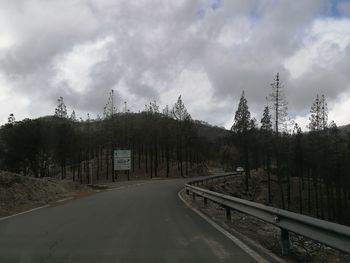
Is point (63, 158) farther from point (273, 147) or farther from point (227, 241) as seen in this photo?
point (227, 241)

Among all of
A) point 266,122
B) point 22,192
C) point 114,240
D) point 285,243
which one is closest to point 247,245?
point 285,243

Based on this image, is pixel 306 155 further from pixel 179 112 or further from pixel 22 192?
pixel 22 192

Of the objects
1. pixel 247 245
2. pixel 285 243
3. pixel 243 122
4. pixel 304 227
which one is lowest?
pixel 247 245

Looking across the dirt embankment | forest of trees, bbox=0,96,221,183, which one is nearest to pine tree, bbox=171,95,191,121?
forest of trees, bbox=0,96,221,183

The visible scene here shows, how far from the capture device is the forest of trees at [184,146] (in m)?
75.6

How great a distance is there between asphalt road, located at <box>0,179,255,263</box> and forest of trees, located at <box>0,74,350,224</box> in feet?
193

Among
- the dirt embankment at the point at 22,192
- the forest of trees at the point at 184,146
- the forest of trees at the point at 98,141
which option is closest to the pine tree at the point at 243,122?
the forest of trees at the point at 184,146

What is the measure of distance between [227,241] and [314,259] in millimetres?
2160

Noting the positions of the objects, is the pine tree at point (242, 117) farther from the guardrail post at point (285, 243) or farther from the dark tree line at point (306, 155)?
the guardrail post at point (285, 243)

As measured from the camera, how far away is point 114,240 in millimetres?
11422

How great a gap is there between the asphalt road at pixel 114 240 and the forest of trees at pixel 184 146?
58.8 meters

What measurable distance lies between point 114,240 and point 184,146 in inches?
4122

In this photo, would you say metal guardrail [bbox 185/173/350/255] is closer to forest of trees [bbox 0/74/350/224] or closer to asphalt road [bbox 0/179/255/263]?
asphalt road [bbox 0/179/255/263]

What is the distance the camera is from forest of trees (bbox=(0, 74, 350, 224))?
75.6 meters
